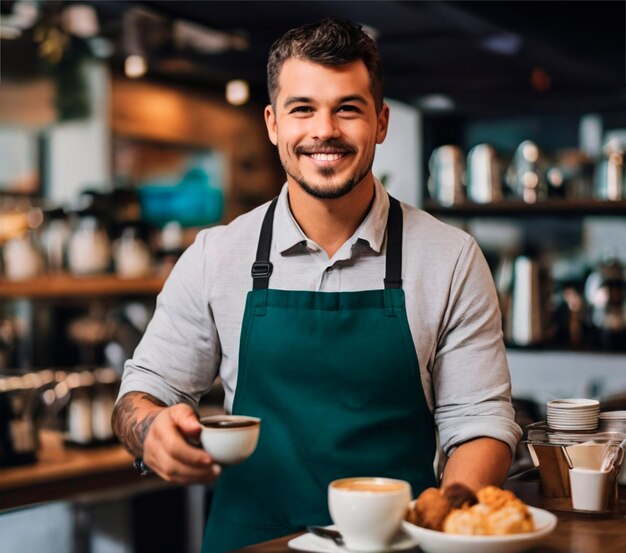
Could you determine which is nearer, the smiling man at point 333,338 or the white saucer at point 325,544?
the white saucer at point 325,544

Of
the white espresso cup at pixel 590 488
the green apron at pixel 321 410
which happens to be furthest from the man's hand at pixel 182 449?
the white espresso cup at pixel 590 488

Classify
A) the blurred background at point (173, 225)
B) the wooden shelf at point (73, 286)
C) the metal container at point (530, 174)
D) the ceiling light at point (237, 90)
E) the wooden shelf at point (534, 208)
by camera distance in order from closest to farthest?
1. the blurred background at point (173, 225)
2. the wooden shelf at point (73, 286)
3. the ceiling light at point (237, 90)
4. the wooden shelf at point (534, 208)
5. the metal container at point (530, 174)

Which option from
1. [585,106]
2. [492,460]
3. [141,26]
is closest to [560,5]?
[585,106]

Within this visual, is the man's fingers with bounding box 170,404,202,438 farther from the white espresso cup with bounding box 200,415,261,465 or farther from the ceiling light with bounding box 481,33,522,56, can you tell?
the ceiling light with bounding box 481,33,522,56

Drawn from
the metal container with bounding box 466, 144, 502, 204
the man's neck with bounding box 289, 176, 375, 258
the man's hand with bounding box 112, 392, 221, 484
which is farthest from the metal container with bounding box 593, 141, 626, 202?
the man's hand with bounding box 112, 392, 221, 484

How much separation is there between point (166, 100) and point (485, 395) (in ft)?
15.0

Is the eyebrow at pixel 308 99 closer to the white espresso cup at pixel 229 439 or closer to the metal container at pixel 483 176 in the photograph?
the white espresso cup at pixel 229 439

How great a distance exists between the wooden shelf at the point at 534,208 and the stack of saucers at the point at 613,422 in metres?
2.40

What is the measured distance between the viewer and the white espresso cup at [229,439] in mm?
1452

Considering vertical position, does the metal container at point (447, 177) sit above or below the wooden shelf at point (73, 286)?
above

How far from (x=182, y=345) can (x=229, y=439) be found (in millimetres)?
627

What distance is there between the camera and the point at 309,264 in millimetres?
2016

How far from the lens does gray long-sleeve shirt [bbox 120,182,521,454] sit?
6.30 ft

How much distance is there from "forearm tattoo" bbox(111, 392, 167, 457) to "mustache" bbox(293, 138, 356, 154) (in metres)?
0.53
